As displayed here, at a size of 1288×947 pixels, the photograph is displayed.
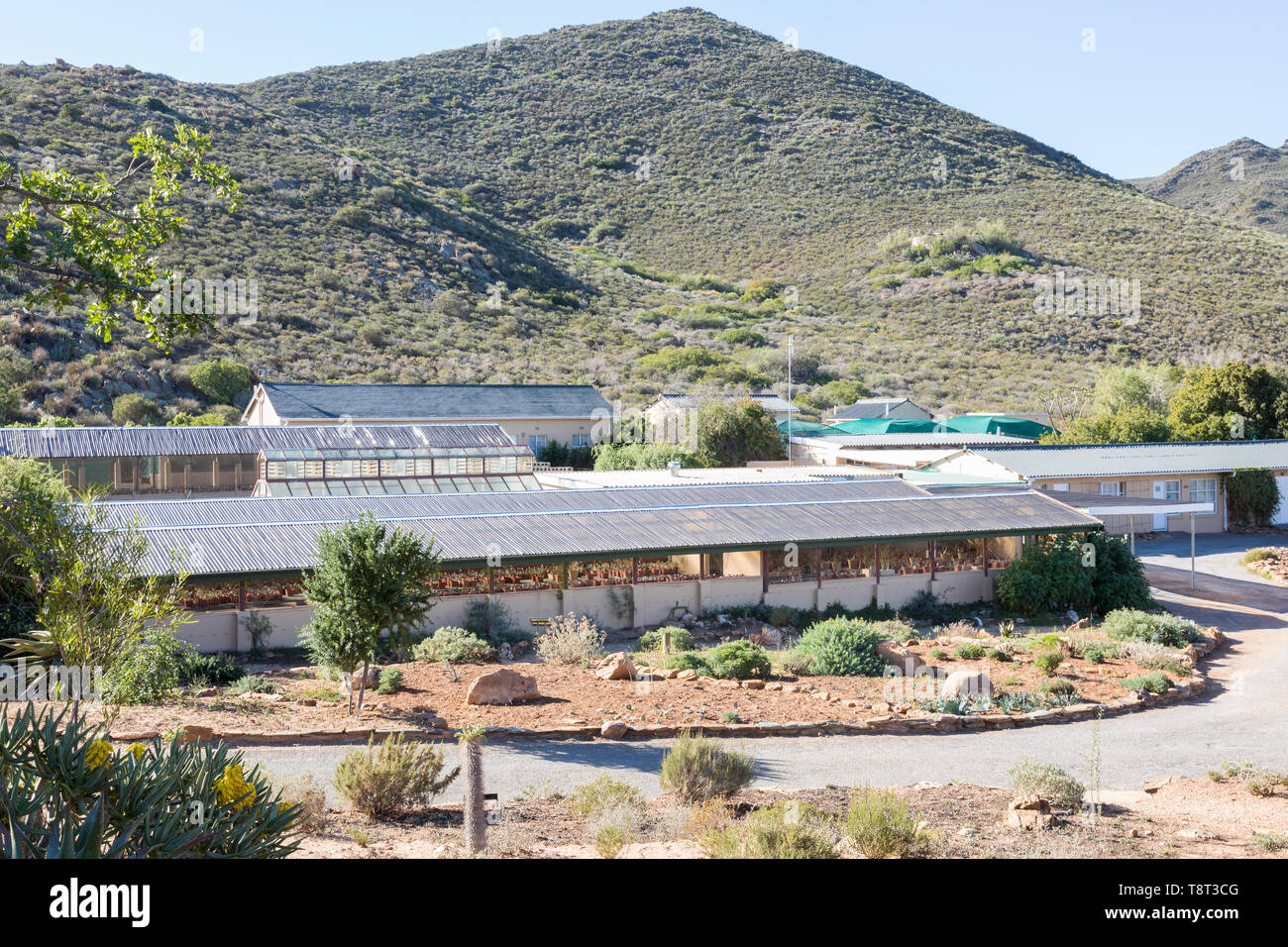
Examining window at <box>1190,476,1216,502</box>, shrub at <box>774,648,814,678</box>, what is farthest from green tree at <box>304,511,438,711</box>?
window at <box>1190,476,1216,502</box>

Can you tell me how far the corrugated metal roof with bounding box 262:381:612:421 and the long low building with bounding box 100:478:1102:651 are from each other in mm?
17053

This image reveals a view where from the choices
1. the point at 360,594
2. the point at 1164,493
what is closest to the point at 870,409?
the point at 1164,493

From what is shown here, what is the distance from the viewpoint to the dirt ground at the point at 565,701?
50.0 ft

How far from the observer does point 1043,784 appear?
11.8 metres

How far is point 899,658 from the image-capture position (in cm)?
2061

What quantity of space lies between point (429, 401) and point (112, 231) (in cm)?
3709

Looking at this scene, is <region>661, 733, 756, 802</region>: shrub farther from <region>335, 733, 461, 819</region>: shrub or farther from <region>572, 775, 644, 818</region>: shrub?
<region>335, 733, 461, 819</region>: shrub

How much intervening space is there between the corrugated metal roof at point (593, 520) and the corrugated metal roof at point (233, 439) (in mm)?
10121

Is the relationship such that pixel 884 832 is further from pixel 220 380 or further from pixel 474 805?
pixel 220 380

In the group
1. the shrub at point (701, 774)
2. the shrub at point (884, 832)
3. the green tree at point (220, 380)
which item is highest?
the green tree at point (220, 380)

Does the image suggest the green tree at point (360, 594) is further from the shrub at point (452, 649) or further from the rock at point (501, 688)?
the shrub at point (452, 649)

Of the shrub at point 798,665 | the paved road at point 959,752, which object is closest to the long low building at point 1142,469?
the paved road at point 959,752
